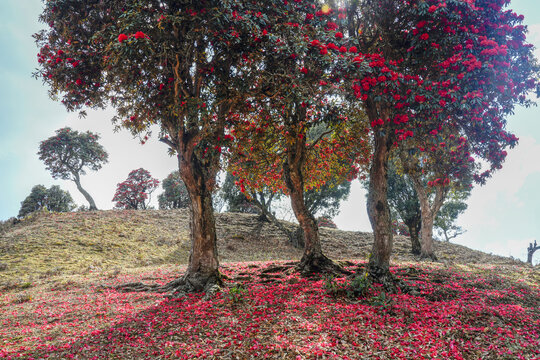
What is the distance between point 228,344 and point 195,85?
773 centimetres

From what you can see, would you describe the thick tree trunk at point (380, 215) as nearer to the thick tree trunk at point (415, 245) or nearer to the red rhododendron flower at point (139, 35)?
the red rhododendron flower at point (139, 35)

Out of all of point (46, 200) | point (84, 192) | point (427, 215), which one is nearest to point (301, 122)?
point (427, 215)

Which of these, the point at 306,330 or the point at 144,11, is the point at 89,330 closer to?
the point at 306,330

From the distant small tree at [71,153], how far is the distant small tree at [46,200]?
325 centimetres

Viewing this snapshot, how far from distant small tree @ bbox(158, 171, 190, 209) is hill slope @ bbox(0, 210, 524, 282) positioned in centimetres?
1117

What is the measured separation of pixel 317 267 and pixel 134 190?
1362 inches

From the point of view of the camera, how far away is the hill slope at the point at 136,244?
16016 mm

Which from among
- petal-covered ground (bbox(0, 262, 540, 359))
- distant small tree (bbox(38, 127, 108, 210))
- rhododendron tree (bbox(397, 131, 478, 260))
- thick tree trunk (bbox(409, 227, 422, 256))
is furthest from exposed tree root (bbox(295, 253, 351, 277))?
distant small tree (bbox(38, 127, 108, 210))

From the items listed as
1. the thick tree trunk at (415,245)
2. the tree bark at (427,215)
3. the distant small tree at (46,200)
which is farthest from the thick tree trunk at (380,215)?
the distant small tree at (46,200)

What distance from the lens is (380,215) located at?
9883 millimetres

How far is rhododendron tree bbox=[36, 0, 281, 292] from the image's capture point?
8.25m

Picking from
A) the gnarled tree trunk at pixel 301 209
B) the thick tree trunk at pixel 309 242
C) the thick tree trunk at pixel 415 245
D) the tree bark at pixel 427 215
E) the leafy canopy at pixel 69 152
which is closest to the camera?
the thick tree trunk at pixel 309 242

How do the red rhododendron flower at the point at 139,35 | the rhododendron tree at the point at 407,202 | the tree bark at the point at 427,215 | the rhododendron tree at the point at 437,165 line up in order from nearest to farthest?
the red rhododendron flower at the point at 139,35
the rhododendron tree at the point at 437,165
the tree bark at the point at 427,215
the rhododendron tree at the point at 407,202

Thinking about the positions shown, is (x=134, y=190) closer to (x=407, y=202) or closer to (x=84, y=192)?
(x=84, y=192)
